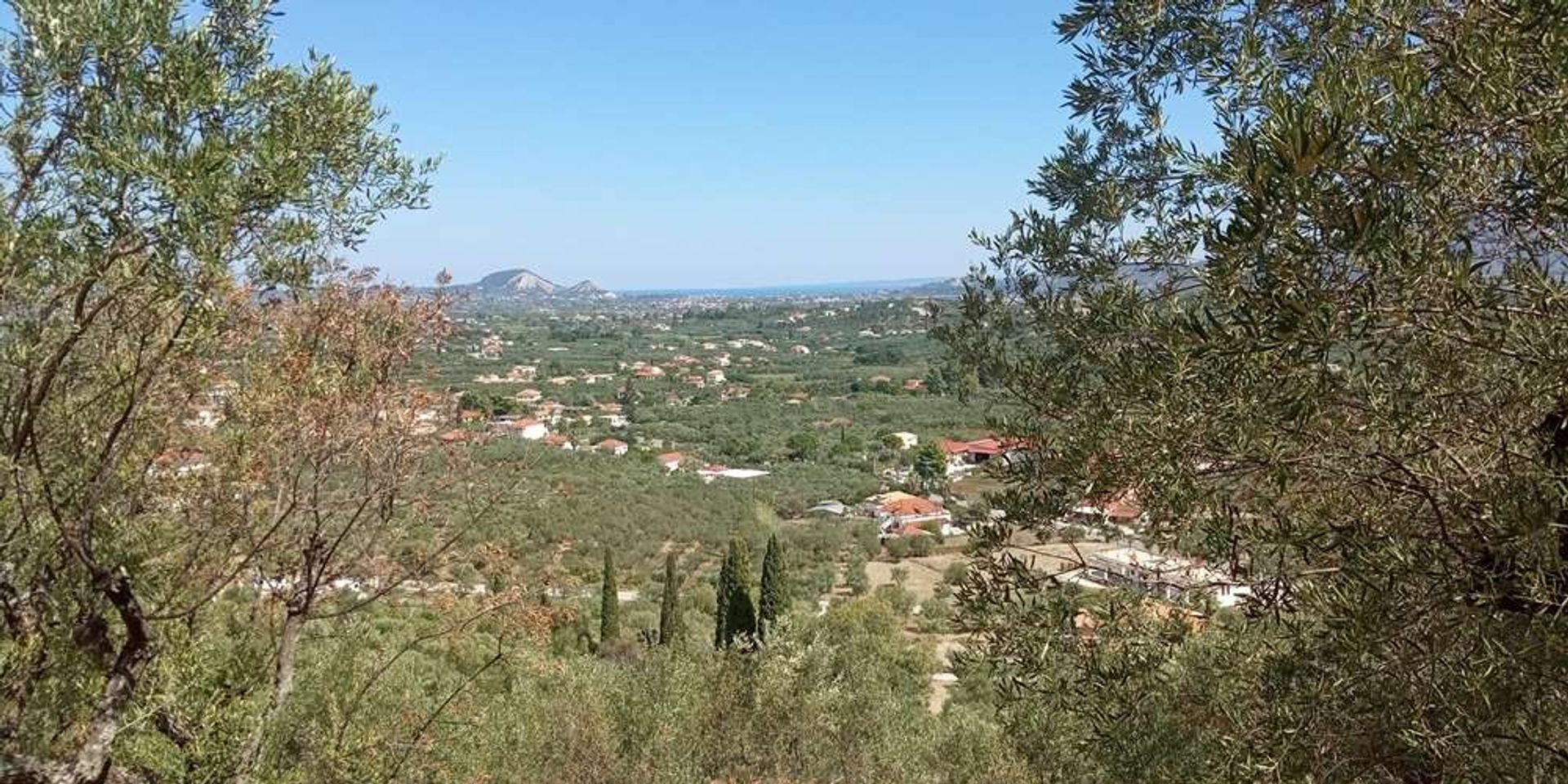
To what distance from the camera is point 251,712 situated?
5562mm

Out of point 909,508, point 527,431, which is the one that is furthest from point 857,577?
point 527,431

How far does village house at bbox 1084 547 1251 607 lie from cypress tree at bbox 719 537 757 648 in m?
20.6

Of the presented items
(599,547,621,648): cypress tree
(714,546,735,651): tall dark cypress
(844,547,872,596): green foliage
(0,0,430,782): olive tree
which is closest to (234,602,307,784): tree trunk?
(0,0,430,782): olive tree

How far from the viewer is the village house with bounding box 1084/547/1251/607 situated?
3475 mm

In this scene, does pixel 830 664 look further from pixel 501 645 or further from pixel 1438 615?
pixel 1438 615

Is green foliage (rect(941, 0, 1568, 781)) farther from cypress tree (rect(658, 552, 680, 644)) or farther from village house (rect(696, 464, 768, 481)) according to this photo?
village house (rect(696, 464, 768, 481))

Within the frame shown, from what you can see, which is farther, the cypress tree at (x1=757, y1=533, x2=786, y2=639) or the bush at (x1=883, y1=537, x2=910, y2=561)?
the bush at (x1=883, y1=537, x2=910, y2=561)

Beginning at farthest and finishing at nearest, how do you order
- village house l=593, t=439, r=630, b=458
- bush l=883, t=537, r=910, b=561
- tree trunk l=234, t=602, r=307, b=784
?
village house l=593, t=439, r=630, b=458
bush l=883, t=537, r=910, b=561
tree trunk l=234, t=602, r=307, b=784

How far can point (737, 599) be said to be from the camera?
80.0ft

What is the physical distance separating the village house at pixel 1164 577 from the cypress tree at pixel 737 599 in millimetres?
20552

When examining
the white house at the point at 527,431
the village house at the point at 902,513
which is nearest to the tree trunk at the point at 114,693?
the white house at the point at 527,431

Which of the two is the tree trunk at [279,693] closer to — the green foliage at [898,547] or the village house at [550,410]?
the green foliage at [898,547]

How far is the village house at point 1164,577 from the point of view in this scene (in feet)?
11.4

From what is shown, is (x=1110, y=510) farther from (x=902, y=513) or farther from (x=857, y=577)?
(x=902, y=513)
